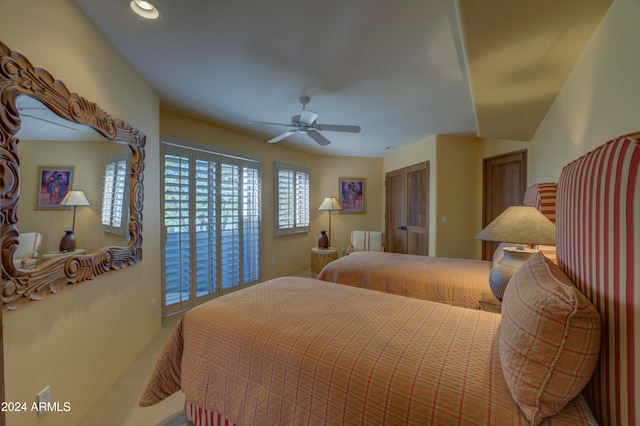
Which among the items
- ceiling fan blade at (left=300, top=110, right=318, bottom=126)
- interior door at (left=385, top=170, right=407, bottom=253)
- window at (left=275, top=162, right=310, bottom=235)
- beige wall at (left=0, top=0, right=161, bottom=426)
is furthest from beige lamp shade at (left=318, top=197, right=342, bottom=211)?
beige wall at (left=0, top=0, right=161, bottom=426)

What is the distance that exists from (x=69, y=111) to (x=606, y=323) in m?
2.50

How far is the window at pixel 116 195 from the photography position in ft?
5.87

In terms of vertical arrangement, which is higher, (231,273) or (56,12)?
(56,12)

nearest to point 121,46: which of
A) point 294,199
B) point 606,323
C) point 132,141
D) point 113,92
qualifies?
point 113,92

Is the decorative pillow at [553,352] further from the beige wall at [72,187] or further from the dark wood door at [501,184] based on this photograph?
the dark wood door at [501,184]

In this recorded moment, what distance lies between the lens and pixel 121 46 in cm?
188

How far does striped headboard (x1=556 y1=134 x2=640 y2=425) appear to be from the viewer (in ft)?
2.14

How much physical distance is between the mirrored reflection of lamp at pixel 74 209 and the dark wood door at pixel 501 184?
14.7 feet

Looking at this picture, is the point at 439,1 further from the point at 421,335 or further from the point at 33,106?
the point at 33,106

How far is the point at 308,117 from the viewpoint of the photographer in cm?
251

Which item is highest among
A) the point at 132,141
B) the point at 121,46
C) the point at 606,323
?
the point at 121,46

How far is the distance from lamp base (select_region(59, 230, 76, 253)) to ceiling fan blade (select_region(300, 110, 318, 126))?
193cm

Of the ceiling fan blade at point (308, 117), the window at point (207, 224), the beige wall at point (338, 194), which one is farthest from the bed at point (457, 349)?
the beige wall at point (338, 194)

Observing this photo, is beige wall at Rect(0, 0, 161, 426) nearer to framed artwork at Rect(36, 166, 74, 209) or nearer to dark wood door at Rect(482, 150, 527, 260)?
framed artwork at Rect(36, 166, 74, 209)
